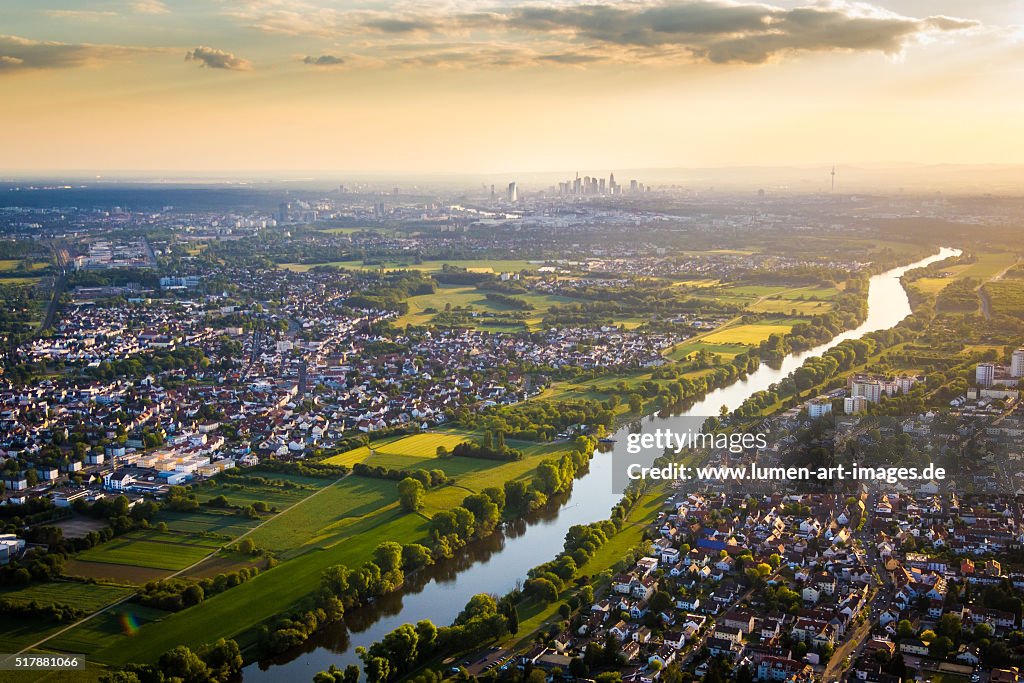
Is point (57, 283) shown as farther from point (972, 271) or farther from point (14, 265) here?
point (972, 271)

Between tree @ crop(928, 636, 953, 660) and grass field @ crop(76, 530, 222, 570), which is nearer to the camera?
tree @ crop(928, 636, 953, 660)

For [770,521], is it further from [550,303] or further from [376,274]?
[376,274]

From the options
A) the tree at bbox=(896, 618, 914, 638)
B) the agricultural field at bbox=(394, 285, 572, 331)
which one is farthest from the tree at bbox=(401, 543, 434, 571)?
the agricultural field at bbox=(394, 285, 572, 331)

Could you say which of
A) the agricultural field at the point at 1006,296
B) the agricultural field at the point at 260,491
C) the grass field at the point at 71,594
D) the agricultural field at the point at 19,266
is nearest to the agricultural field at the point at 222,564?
the grass field at the point at 71,594

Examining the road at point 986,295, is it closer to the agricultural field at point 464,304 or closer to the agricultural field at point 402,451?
the agricultural field at point 464,304

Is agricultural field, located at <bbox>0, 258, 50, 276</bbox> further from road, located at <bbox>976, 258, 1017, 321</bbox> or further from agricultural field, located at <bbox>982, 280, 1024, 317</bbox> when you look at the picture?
agricultural field, located at <bbox>982, 280, 1024, 317</bbox>

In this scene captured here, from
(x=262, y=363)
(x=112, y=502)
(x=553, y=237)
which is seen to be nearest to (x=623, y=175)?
(x=553, y=237)
